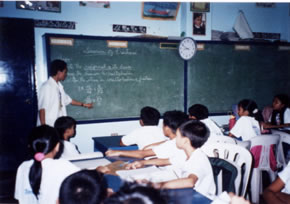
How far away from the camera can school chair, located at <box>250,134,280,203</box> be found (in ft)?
8.53

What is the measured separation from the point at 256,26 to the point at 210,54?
1093 mm

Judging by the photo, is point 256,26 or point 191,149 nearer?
point 191,149

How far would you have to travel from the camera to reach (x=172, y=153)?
79.4 inches

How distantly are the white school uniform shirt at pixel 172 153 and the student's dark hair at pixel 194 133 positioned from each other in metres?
0.28

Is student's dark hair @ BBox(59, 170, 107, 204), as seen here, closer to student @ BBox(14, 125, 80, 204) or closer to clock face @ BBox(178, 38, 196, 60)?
student @ BBox(14, 125, 80, 204)

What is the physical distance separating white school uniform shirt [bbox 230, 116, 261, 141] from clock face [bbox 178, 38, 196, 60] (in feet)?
4.63

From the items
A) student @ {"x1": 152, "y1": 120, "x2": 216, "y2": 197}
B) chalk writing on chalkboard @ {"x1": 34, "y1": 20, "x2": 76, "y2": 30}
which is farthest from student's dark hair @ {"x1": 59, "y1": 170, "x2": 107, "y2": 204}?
chalk writing on chalkboard @ {"x1": 34, "y1": 20, "x2": 76, "y2": 30}

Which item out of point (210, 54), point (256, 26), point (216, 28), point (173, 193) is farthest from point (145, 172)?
point (256, 26)

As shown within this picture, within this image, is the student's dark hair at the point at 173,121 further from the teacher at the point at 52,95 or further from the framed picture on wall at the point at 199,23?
the framed picture on wall at the point at 199,23

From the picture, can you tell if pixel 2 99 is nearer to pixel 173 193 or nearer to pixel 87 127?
pixel 87 127

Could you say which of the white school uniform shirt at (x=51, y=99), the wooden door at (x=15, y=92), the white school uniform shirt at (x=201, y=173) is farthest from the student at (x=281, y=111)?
the wooden door at (x=15, y=92)

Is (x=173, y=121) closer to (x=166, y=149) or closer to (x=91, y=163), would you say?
(x=166, y=149)

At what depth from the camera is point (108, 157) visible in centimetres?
209

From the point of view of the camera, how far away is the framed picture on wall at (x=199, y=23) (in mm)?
4191
